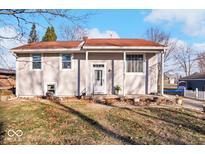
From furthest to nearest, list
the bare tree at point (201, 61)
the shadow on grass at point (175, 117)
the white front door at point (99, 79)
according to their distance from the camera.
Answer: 1. the bare tree at point (201, 61)
2. the white front door at point (99, 79)
3. the shadow on grass at point (175, 117)

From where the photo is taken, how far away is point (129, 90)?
16312mm

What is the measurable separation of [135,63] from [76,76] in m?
4.20

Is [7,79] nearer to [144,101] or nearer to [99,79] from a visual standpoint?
[99,79]

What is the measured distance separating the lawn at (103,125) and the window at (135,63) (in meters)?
4.88

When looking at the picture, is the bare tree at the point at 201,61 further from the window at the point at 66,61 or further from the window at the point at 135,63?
the window at the point at 66,61

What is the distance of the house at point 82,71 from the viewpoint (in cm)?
1616

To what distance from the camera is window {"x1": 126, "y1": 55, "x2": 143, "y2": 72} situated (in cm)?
1616

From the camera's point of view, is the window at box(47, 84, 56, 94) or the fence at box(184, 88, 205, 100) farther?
the fence at box(184, 88, 205, 100)

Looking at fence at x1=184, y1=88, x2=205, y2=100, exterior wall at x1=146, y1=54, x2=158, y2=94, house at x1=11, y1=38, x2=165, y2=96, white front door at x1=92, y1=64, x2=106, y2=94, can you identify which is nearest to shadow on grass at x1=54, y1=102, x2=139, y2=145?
white front door at x1=92, y1=64, x2=106, y2=94

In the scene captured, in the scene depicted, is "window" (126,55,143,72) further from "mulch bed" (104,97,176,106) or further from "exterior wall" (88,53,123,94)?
"mulch bed" (104,97,176,106)

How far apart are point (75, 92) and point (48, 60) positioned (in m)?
2.94

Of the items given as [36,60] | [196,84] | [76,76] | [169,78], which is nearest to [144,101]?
[76,76]

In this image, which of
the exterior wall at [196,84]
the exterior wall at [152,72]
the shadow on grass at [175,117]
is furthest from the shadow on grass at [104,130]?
the exterior wall at [196,84]

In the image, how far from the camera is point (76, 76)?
16.4 meters
